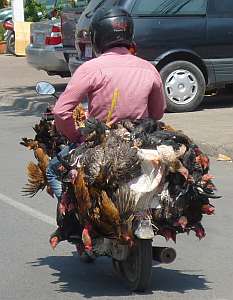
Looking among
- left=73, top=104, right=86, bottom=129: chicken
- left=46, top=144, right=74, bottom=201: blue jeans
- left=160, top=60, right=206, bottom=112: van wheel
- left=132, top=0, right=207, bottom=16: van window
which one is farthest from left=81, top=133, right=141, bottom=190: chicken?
left=132, top=0, right=207, bottom=16: van window

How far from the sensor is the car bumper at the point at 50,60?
1582 cm

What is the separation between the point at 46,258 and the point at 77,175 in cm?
140

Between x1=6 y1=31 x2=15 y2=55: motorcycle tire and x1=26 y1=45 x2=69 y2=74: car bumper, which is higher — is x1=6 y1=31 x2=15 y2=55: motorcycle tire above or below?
below

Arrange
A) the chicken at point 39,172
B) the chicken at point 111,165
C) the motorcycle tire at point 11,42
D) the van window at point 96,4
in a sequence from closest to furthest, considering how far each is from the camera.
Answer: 1. the chicken at point 111,165
2. the chicken at point 39,172
3. the van window at point 96,4
4. the motorcycle tire at point 11,42

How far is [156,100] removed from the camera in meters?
5.48

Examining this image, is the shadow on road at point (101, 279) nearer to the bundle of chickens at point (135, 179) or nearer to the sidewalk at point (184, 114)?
the bundle of chickens at point (135, 179)

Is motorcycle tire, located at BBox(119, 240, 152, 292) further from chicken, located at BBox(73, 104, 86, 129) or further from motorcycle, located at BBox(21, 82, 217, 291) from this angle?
chicken, located at BBox(73, 104, 86, 129)

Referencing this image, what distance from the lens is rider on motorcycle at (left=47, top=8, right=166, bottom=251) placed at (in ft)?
17.1

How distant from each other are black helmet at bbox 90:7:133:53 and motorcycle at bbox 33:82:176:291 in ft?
3.71

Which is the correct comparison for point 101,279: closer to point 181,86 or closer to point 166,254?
point 166,254

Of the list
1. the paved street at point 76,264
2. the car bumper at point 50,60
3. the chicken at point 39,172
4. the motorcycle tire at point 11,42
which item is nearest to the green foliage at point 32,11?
the motorcycle tire at point 11,42

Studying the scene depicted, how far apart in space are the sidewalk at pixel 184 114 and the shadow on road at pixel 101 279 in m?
4.30

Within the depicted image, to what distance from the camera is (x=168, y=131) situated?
5309mm

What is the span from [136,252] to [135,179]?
1.55 ft
